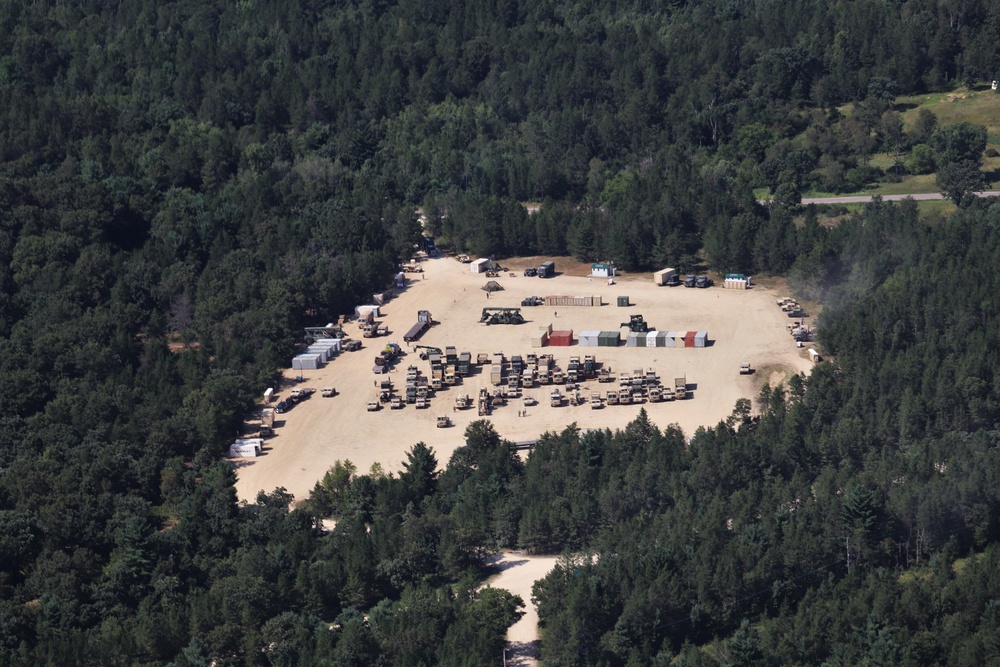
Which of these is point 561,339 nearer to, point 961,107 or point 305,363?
point 305,363

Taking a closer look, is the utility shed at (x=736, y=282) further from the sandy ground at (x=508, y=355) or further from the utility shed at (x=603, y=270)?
the utility shed at (x=603, y=270)

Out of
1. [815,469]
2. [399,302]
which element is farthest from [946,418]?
[399,302]

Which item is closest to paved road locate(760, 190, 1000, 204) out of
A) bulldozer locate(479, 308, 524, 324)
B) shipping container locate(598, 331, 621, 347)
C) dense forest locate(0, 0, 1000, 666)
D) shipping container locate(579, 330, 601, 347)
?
dense forest locate(0, 0, 1000, 666)

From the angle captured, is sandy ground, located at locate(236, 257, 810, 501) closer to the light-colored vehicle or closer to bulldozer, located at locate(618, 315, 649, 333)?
the light-colored vehicle

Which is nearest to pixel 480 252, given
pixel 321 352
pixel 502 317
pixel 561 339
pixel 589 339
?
pixel 502 317

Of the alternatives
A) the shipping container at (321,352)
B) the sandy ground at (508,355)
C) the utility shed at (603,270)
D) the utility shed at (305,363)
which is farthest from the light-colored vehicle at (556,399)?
the utility shed at (603,270)

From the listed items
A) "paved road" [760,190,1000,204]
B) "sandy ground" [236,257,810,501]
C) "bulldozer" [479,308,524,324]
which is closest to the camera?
"sandy ground" [236,257,810,501]
